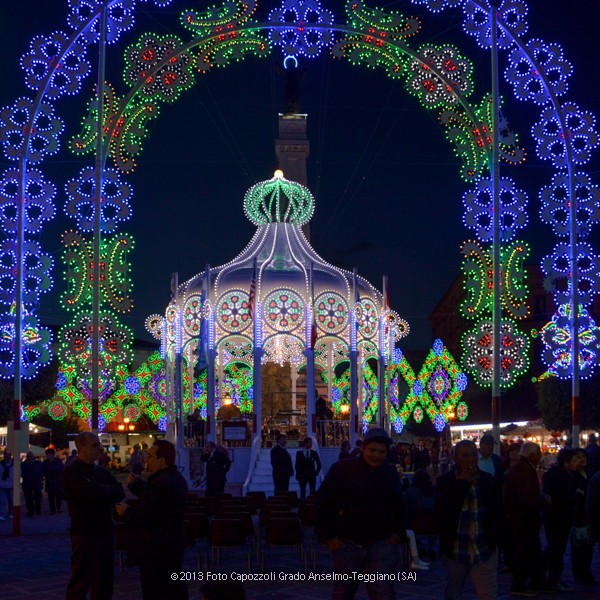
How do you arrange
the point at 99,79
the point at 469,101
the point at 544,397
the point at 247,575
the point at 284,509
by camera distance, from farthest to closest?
the point at 544,397 → the point at 469,101 → the point at 99,79 → the point at 284,509 → the point at 247,575

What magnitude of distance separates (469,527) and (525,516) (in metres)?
2.95

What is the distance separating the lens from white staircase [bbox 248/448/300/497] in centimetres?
2484

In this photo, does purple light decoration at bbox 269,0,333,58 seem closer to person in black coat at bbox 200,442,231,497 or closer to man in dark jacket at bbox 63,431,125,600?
person in black coat at bbox 200,442,231,497

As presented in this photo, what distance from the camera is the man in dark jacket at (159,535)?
23.2 ft

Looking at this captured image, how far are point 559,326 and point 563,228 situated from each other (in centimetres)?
181

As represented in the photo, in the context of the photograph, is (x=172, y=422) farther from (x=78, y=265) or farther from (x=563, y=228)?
(x=563, y=228)

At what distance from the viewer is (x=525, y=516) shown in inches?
406

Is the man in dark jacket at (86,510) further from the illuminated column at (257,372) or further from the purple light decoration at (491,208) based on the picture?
the illuminated column at (257,372)

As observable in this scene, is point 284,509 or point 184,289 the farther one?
point 184,289

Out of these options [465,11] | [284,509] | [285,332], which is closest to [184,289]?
[285,332]

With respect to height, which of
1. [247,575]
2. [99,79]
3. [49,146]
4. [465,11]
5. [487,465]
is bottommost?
[247,575]

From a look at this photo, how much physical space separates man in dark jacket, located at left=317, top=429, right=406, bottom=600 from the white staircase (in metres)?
17.6

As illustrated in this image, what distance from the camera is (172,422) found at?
94.2ft

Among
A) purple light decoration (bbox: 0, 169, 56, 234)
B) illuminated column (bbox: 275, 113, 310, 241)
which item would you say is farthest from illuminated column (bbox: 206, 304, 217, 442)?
illuminated column (bbox: 275, 113, 310, 241)
